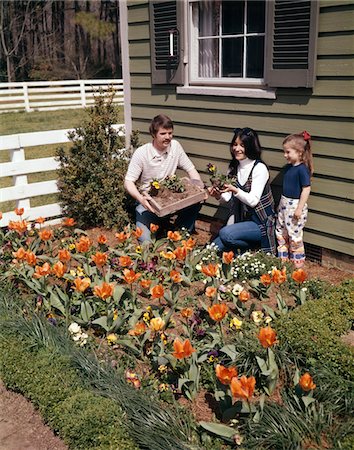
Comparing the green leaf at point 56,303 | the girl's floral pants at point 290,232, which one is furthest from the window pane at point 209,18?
the green leaf at point 56,303

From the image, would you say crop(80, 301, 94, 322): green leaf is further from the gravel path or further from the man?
the man

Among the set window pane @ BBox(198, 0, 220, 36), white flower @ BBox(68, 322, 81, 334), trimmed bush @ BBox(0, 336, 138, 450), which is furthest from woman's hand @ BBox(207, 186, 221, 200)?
trimmed bush @ BBox(0, 336, 138, 450)

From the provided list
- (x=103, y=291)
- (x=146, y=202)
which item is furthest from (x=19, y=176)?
(x=103, y=291)

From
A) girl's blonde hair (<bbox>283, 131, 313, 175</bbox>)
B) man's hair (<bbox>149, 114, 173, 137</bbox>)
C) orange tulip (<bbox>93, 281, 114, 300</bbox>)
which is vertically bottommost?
orange tulip (<bbox>93, 281, 114, 300</bbox>)

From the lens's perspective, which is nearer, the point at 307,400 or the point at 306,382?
the point at 306,382

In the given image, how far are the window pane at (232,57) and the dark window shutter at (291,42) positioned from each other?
579mm

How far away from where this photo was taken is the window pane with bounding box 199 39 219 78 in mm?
5887

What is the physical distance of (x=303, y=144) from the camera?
4.80 metres

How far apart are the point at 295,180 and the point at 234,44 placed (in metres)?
1.76

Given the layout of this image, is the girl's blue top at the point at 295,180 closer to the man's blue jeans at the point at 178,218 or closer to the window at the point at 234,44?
the window at the point at 234,44

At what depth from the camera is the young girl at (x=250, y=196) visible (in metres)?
5.04

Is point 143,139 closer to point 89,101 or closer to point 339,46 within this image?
point 339,46

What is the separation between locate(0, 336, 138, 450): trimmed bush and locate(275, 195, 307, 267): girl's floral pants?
2500 millimetres

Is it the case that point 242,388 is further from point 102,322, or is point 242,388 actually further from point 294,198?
point 294,198
